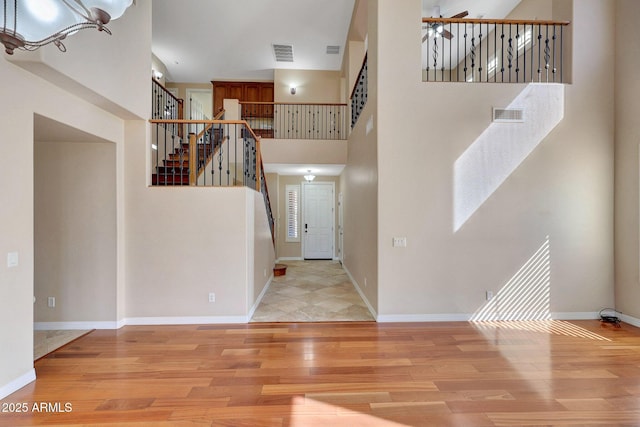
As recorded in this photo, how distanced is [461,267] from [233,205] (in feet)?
10.5

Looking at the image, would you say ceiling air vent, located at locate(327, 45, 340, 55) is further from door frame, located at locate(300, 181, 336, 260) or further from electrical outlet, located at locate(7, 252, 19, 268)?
electrical outlet, located at locate(7, 252, 19, 268)

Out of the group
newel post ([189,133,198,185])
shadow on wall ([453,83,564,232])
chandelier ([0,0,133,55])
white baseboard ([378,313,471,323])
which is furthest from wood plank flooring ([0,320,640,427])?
chandelier ([0,0,133,55])

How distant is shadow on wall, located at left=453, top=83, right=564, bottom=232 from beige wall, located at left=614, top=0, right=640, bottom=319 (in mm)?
→ 894

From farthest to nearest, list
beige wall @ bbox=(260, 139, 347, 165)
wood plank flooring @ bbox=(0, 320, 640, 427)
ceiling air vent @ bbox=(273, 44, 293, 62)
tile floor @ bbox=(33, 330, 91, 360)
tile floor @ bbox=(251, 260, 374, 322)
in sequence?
ceiling air vent @ bbox=(273, 44, 293, 62) → beige wall @ bbox=(260, 139, 347, 165) → tile floor @ bbox=(251, 260, 374, 322) → tile floor @ bbox=(33, 330, 91, 360) → wood plank flooring @ bbox=(0, 320, 640, 427)

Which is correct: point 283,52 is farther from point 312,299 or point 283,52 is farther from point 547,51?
point 312,299

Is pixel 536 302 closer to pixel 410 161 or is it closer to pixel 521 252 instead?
pixel 521 252

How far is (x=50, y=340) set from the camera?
3.52 m

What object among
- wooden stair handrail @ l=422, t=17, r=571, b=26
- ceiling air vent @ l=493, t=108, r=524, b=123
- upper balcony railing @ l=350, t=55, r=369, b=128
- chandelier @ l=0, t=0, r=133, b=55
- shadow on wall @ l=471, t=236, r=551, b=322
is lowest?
shadow on wall @ l=471, t=236, r=551, b=322

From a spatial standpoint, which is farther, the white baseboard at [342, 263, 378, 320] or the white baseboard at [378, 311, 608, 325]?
the white baseboard at [342, 263, 378, 320]

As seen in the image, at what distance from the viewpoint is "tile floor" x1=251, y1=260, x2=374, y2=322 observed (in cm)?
427

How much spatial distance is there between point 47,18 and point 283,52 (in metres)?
6.77

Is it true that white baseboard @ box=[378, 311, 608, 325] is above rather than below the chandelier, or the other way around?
below

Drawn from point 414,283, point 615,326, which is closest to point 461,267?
point 414,283

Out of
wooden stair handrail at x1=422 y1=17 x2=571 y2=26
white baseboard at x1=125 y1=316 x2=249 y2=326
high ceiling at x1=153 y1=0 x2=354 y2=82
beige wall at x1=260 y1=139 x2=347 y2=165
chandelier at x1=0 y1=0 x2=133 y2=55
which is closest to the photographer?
chandelier at x1=0 y1=0 x2=133 y2=55
